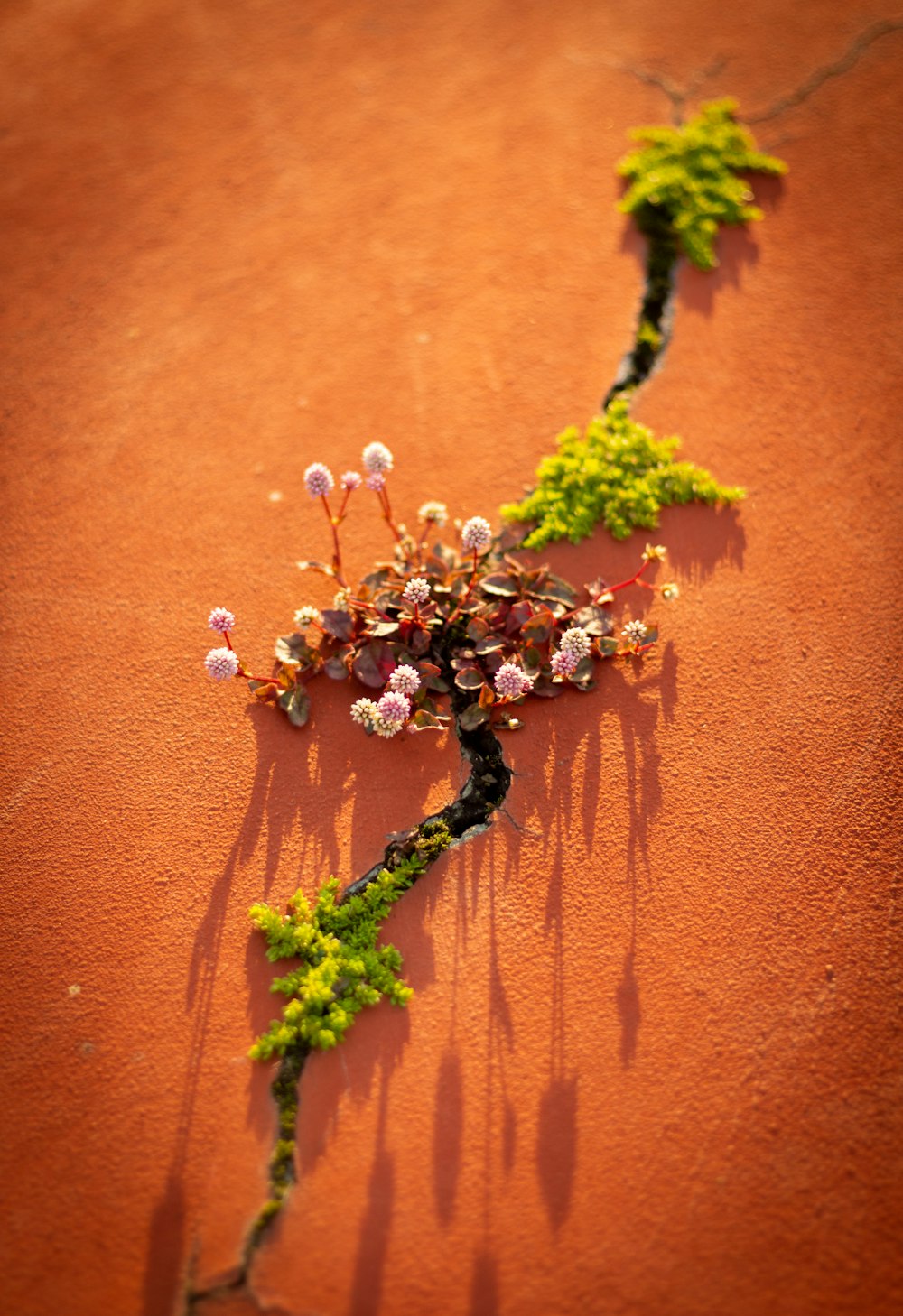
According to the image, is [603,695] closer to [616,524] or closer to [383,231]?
[616,524]

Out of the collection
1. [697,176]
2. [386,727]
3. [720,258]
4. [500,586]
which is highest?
[697,176]

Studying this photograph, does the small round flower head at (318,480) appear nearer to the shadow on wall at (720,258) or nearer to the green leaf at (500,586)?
the green leaf at (500,586)

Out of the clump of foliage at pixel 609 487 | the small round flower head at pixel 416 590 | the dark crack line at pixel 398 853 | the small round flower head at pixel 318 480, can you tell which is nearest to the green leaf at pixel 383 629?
the small round flower head at pixel 416 590

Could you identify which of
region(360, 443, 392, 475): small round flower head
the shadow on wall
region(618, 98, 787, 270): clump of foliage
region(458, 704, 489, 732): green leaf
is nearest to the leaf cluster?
region(458, 704, 489, 732): green leaf

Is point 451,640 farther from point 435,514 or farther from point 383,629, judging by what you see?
point 435,514

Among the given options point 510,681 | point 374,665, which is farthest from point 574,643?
point 374,665

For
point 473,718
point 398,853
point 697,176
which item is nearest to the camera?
point 398,853
